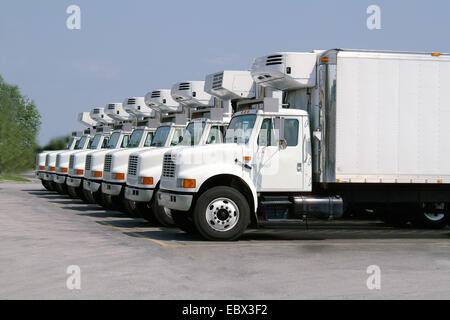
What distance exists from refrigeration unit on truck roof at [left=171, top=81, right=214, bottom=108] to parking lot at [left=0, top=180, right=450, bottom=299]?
399 centimetres

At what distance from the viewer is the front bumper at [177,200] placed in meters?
13.2

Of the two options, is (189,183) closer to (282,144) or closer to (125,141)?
(282,144)

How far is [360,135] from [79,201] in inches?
528

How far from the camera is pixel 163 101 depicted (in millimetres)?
21062

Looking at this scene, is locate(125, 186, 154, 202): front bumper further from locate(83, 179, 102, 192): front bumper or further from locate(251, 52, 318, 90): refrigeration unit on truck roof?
locate(83, 179, 102, 192): front bumper

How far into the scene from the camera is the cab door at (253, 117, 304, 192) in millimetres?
13586

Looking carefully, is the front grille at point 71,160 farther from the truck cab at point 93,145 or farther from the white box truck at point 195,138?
the white box truck at point 195,138

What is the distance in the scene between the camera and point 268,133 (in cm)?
1366

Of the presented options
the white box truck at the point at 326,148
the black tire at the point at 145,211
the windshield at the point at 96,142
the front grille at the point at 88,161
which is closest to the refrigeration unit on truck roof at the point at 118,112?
the windshield at the point at 96,142

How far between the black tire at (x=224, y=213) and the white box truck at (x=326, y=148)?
0.02m

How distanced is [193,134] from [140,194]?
2.01m

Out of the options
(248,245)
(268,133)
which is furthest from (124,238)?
(268,133)

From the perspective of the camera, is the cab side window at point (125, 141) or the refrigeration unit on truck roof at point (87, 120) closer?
the cab side window at point (125, 141)
